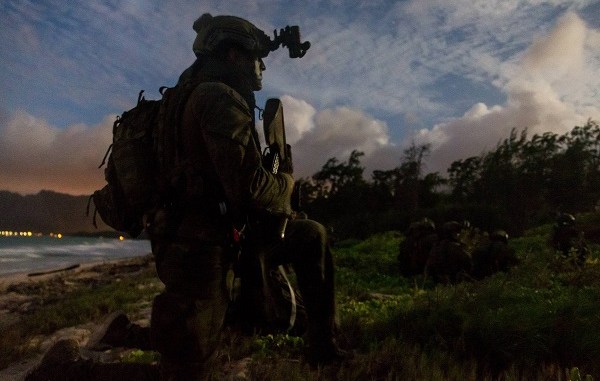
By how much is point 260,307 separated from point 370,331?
172cm

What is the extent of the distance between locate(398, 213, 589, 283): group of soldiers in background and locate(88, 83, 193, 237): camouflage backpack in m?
6.33

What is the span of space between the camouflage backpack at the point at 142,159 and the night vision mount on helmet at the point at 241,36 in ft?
1.39

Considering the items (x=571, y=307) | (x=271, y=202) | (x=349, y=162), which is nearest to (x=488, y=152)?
(x=349, y=162)

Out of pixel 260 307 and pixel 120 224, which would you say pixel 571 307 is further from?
pixel 120 224

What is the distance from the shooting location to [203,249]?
8.74 feet

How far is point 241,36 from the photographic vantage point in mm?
3070

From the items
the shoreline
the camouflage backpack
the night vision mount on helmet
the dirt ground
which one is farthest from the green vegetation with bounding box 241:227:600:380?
the shoreline

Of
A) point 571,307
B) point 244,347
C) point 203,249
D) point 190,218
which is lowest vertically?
point 244,347

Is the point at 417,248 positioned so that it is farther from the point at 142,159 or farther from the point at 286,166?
the point at 142,159

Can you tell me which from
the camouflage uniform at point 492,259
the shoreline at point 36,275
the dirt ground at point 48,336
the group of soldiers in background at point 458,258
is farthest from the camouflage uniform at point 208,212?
the shoreline at point 36,275

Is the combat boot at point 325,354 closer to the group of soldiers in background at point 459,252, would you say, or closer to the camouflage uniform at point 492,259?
the group of soldiers in background at point 459,252

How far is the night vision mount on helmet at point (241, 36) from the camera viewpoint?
3064 millimetres

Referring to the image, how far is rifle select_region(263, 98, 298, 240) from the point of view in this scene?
9.28 feet

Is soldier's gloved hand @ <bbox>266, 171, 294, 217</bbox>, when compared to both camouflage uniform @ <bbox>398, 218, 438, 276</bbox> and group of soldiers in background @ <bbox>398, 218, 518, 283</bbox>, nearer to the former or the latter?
group of soldiers in background @ <bbox>398, 218, 518, 283</bbox>
